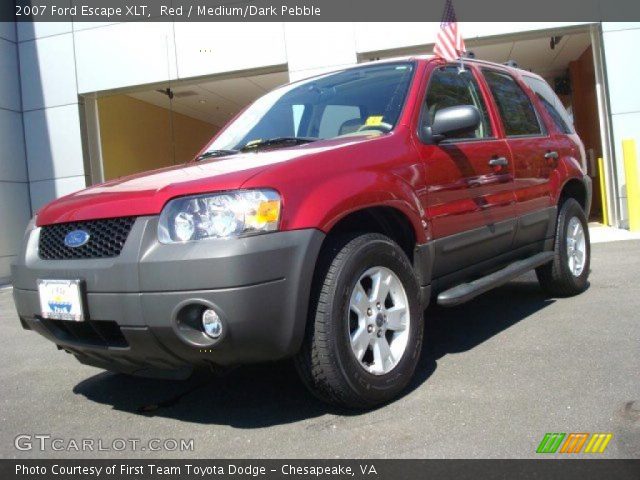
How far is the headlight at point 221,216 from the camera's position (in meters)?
2.51

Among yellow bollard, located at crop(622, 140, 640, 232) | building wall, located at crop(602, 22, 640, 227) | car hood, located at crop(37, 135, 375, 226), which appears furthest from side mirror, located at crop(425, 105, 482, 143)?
building wall, located at crop(602, 22, 640, 227)

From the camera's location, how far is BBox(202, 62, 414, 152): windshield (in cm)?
351

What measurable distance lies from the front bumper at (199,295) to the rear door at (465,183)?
1.07 meters

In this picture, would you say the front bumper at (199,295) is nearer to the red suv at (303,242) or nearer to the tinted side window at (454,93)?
the red suv at (303,242)

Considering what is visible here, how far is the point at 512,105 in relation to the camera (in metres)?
4.53

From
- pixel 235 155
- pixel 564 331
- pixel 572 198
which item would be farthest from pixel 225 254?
pixel 572 198

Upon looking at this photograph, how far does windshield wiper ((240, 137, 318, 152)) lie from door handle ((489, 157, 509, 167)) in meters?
1.24

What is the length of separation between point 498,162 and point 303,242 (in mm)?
1908

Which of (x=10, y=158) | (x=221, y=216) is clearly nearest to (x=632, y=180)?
(x=221, y=216)

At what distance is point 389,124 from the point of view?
3377mm

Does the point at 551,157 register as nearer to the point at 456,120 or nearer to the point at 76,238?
the point at 456,120

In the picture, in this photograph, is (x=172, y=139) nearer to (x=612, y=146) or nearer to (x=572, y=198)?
(x=612, y=146)
